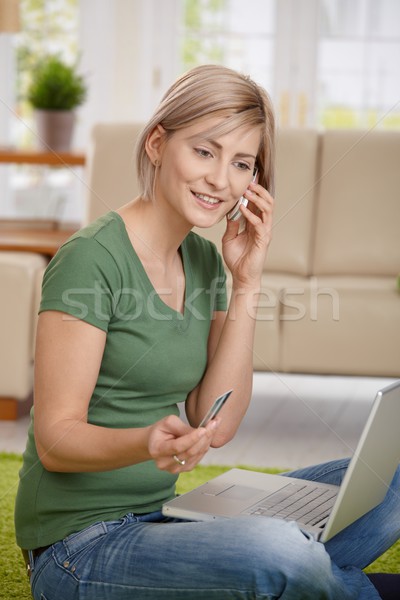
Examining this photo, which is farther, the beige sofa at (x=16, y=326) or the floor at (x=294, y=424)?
the beige sofa at (x=16, y=326)

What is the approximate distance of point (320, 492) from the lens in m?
1.48

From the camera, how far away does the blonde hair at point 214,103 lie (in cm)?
141

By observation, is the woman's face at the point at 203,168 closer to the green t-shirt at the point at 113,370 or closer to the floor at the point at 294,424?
the green t-shirt at the point at 113,370

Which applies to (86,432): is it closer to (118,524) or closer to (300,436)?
(118,524)

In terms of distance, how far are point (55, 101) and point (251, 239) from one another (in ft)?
8.36

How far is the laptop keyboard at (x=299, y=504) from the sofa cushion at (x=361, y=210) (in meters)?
2.08

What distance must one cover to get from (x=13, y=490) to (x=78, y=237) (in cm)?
126

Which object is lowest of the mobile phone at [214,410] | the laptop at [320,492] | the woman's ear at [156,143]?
the laptop at [320,492]

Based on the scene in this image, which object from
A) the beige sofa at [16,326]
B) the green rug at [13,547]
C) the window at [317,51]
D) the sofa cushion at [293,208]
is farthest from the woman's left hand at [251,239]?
the window at [317,51]

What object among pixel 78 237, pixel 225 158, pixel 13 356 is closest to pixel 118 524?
pixel 78 237

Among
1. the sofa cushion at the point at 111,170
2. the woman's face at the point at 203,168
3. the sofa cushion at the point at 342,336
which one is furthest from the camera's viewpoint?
the sofa cushion at the point at 111,170

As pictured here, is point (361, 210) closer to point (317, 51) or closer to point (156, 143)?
point (317, 51)

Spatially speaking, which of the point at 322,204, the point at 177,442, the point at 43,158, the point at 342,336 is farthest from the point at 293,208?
the point at 177,442

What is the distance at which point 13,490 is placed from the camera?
2.44 m
